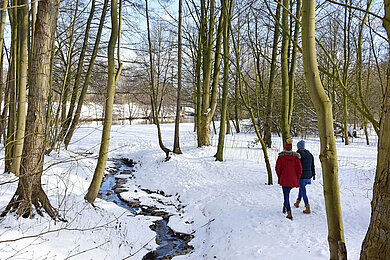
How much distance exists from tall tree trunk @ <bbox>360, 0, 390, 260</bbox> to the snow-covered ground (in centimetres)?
224

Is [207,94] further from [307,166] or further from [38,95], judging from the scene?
[38,95]

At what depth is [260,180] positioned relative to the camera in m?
8.65

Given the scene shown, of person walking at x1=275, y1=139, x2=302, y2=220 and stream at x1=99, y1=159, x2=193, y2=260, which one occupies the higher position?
person walking at x1=275, y1=139, x2=302, y2=220

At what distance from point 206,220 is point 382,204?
5269 millimetres

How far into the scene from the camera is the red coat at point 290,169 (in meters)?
5.76

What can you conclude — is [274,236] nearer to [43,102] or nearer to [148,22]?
[43,102]

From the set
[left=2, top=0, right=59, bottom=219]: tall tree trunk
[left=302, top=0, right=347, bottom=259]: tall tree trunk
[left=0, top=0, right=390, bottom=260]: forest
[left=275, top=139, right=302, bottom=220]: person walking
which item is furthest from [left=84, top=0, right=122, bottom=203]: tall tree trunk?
[left=302, top=0, right=347, bottom=259]: tall tree trunk

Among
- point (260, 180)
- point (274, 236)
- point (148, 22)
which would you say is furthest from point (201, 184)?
point (148, 22)

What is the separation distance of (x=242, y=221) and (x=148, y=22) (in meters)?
9.97

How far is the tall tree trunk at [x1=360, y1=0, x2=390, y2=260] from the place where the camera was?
1.71 meters

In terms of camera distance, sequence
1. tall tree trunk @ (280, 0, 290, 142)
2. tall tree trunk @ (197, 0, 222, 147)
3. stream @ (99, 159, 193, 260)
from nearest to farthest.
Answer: stream @ (99, 159, 193, 260) < tall tree trunk @ (280, 0, 290, 142) < tall tree trunk @ (197, 0, 222, 147)

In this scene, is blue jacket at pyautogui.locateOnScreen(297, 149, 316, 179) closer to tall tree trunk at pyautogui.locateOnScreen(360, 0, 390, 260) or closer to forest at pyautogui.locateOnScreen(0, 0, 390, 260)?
forest at pyautogui.locateOnScreen(0, 0, 390, 260)

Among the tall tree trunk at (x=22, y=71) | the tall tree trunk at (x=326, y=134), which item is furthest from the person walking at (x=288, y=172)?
the tall tree trunk at (x=22, y=71)

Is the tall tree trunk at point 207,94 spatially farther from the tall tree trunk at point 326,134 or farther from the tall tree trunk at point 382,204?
the tall tree trunk at point 382,204
